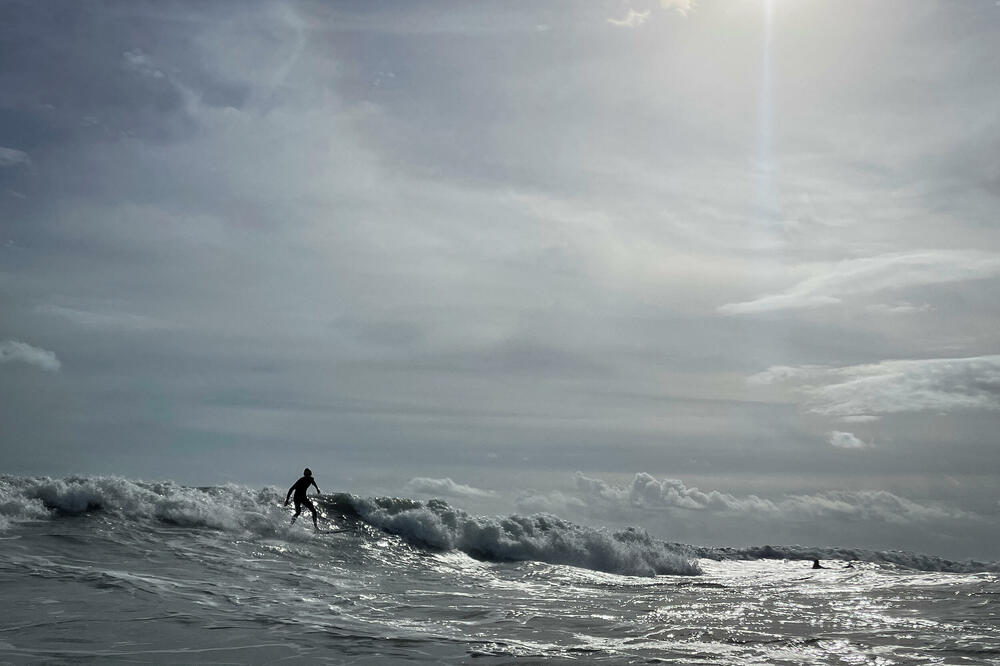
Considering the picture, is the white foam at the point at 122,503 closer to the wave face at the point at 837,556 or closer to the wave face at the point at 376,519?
the wave face at the point at 376,519

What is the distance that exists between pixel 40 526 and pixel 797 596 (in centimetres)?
2123

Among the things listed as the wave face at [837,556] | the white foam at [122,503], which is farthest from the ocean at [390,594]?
the wave face at [837,556]

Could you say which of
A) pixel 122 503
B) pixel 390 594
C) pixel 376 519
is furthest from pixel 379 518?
pixel 390 594

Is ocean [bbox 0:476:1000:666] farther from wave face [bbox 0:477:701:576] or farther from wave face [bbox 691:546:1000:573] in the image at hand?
wave face [bbox 691:546:1000:573]

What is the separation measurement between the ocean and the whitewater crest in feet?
0.30

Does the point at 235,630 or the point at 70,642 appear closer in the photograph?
the point at 70,642

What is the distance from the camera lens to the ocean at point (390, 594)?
11055 millimetres

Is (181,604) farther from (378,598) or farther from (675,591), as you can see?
(675,591)

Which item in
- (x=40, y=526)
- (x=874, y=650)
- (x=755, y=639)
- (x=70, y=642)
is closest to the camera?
(x=70, y=642)

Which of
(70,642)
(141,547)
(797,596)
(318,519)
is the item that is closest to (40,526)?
(141,547)

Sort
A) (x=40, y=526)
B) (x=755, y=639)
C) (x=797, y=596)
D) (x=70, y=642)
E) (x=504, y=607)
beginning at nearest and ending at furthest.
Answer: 1. (x=70, y=642)
2. (x=755, y=639)
3. (x=504, y=607)
4. (x=797, y=596)
5. (x=40, y=526)

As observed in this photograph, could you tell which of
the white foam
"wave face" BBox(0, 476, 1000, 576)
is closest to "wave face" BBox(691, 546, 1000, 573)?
"wave face" BBox(0, 476, 1000, 576)

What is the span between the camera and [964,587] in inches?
822

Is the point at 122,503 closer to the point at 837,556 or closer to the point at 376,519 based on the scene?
the point at 376,519
